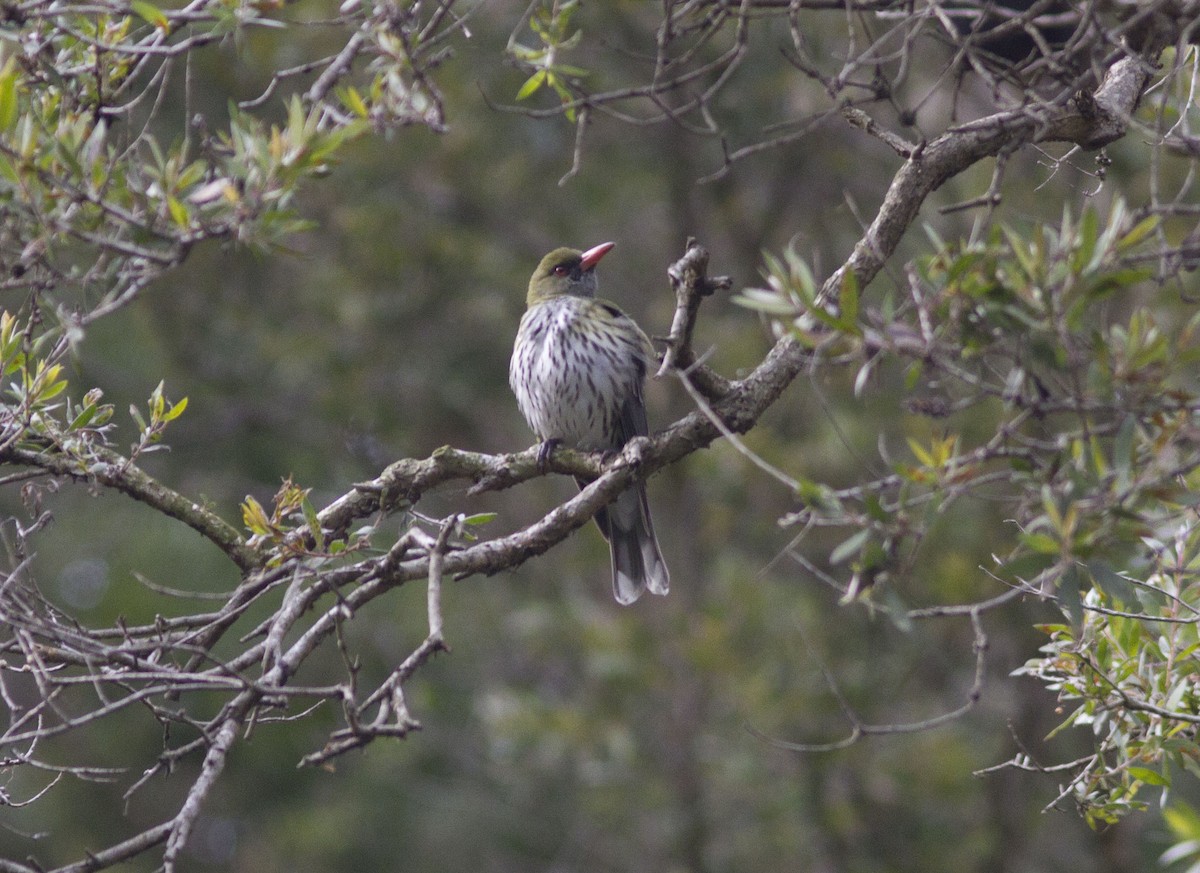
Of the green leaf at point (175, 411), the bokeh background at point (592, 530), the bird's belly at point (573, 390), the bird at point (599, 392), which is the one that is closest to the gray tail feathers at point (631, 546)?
the bird at point (599, 392)

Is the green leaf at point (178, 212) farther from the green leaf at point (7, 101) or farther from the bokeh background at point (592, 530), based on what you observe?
the bokeh background at point (592, 530)

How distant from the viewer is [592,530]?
9.27 m

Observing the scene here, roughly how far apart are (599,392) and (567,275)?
0.90 metres

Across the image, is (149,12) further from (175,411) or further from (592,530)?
(592,530)

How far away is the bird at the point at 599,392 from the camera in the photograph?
5176mm

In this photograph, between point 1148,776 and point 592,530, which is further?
point 592,530

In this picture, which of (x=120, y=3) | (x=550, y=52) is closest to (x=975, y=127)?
(x=550, y=52)

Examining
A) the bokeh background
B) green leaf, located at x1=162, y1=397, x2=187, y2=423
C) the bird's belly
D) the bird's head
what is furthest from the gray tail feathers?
the bokeh background

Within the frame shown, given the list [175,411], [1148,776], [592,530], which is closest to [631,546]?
[175,411]

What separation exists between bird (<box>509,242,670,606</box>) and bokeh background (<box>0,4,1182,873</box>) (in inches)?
101

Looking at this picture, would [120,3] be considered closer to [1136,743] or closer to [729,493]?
[1136,743]

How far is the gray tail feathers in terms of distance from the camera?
511 cm

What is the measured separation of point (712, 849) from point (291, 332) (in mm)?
4591

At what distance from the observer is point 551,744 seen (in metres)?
8.58
